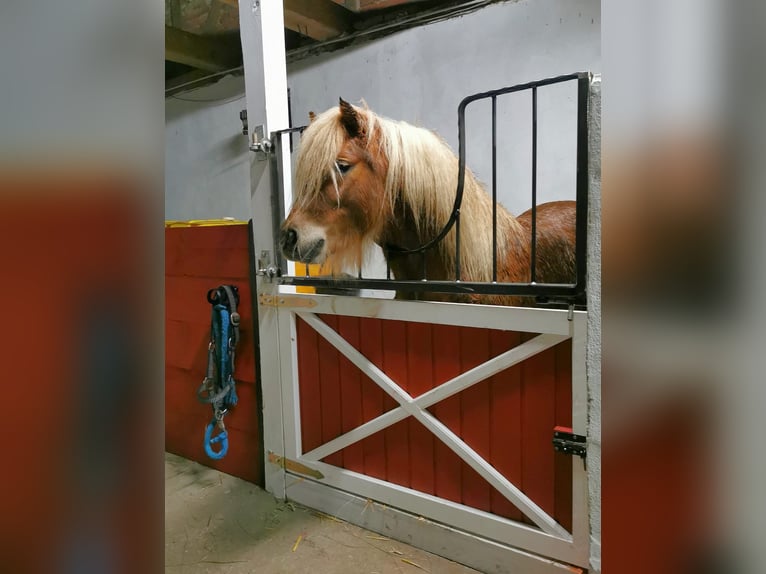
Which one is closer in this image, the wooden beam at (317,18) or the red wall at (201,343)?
the red wall at (201,343)

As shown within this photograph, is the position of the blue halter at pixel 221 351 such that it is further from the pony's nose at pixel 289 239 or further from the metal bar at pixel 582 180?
the metal bar at pixel 582 180

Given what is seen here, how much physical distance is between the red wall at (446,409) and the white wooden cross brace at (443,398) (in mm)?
22

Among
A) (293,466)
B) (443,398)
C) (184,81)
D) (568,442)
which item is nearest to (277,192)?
(443,398)

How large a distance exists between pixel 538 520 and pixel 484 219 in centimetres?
88

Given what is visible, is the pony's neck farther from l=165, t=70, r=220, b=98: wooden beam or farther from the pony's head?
l=165, t=70, r=220, b=98: wooden beam

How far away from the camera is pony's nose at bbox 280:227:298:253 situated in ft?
4.41

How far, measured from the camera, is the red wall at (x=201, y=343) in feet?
6.28

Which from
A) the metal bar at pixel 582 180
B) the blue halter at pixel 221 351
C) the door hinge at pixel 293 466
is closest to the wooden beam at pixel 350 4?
the blue halter at pixel 221 351

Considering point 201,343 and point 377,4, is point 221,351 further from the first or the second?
point 377,4

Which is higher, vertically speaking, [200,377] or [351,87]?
[351,87]

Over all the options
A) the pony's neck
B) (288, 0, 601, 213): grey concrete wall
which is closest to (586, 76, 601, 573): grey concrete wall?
the pony's neck
